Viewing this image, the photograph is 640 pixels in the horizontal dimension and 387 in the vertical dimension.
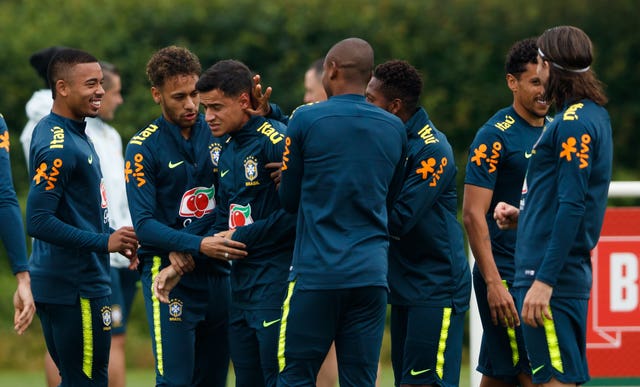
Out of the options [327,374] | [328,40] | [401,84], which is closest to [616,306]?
[327,374]

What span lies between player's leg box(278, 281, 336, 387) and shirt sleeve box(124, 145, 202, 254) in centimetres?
76

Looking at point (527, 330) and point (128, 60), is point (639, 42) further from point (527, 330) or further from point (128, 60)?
point (527, 330)

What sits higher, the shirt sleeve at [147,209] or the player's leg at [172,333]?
the shirt sleeve at [147,209]

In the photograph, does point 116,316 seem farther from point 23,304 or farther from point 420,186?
point 420,186

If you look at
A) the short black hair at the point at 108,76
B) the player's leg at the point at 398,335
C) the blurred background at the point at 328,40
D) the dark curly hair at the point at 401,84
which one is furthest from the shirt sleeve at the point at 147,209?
the blurred background at the point at 328,40

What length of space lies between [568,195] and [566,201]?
3 centimetres

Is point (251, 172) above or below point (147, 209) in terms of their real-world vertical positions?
above

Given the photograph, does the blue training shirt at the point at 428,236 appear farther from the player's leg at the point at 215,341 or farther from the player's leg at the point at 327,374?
the player's leg at the point at 327,374

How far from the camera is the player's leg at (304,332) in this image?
19.4ft

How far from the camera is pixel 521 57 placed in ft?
23.9

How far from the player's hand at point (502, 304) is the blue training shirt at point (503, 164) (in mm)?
239

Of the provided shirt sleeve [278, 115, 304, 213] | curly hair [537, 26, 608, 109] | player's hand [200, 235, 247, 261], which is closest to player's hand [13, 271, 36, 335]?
player's hand [200, 235, 247, 261]

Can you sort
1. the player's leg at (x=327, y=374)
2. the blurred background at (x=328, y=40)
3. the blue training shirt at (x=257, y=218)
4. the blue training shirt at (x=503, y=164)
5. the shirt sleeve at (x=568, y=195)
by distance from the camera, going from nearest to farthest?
1. the shirt sleeve at (x=568, y=195)
2. the blue training shirt at (x=257, y=218)
3. the blue training shirt at (x=503, y=164)
4. the player's leg at (x=327, y=374)
5. the blurred background at (x=328, y=40)

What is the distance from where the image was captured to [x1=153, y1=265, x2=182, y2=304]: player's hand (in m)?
6.59
